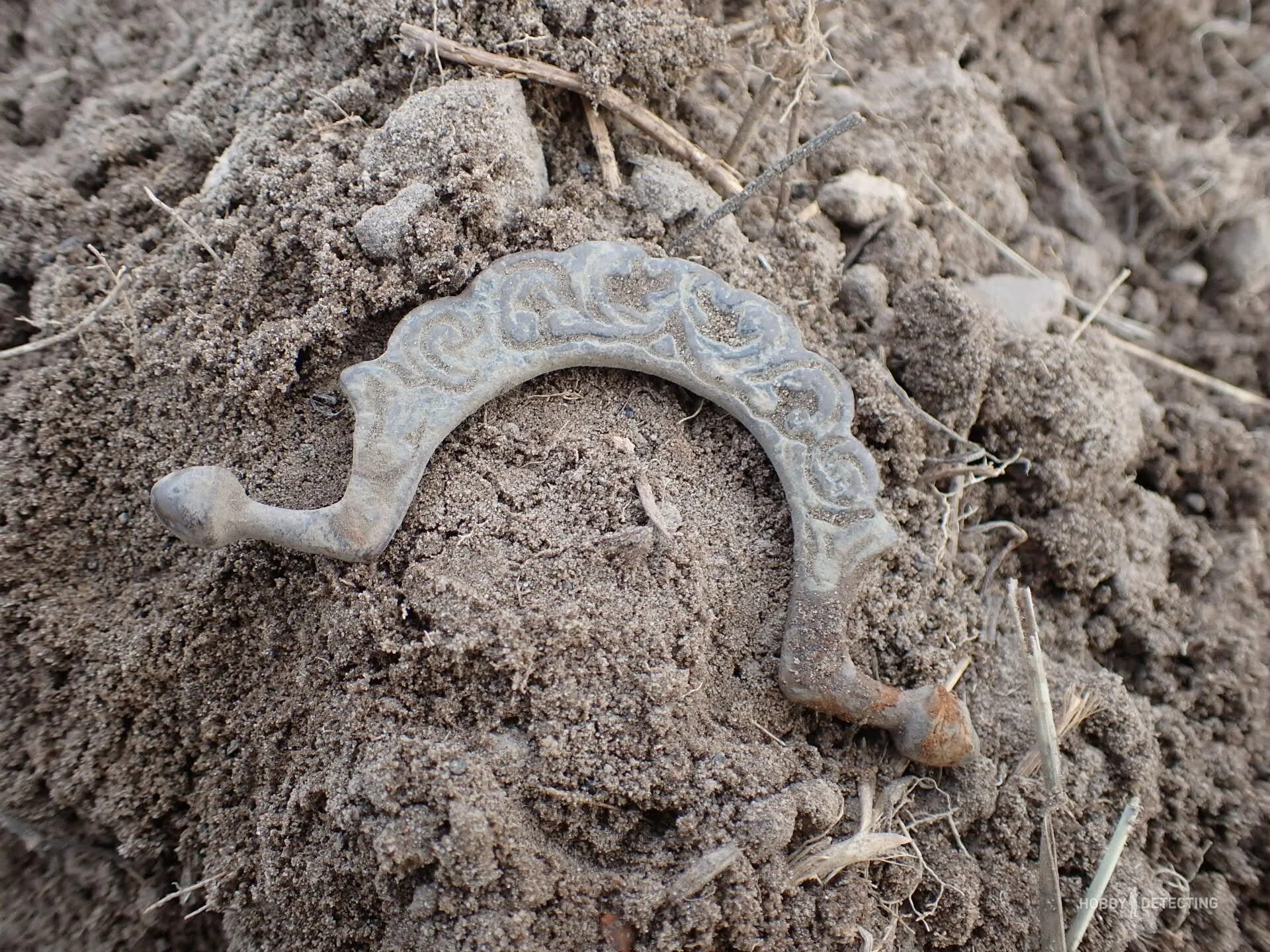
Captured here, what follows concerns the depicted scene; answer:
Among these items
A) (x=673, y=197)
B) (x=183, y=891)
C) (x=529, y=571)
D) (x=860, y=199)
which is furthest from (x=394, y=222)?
(x=183, y=891)

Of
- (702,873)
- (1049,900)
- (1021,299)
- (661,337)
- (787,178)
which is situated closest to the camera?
(702,873)

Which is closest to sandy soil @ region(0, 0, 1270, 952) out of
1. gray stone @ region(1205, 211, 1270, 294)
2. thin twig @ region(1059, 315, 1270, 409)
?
thin twig @ region(1059, 315, 1270, 409)

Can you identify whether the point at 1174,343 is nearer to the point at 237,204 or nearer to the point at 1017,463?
the point at 1017,463

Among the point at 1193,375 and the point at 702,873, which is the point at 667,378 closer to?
the point at 702,873

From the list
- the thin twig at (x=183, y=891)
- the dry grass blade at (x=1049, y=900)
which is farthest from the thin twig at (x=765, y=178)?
the thin twig at (x=183, y=891)

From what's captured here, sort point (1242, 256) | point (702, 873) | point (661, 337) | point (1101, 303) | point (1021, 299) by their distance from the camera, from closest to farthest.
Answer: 1. point (702, 873)
2. point (661, 337)
3. point (1021, 299)
4. point (1101, 303)
5. point (1242, 256)

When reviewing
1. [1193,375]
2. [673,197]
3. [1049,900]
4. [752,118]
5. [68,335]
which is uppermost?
[752,118]

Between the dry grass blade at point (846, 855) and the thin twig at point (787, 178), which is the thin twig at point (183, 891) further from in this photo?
the thin twig at point (787, 178)

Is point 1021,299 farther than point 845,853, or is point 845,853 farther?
point 1021,299
